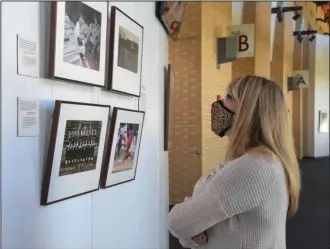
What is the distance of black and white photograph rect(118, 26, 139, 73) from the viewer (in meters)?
2.42

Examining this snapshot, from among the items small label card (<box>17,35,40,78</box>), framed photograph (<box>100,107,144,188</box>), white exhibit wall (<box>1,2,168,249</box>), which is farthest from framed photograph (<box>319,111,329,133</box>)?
small label card (<box>17,35,40,78</box>)

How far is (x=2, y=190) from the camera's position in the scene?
4.91ft

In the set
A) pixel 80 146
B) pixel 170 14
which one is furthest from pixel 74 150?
pixel 170 14

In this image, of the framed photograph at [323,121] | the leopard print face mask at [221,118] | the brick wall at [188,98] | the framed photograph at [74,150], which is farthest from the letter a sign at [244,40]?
the framed photograph at [323,121]

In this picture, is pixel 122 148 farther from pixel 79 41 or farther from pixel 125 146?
pixel 79 41

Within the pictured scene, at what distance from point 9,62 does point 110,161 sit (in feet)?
3.38

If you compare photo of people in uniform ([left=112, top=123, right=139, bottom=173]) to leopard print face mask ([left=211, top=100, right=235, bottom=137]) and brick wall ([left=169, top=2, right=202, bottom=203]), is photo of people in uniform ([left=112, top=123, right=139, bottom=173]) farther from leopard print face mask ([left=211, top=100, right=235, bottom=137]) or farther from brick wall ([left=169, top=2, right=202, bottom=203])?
brick wall ([left=169, top=2, right=202, bottom=203])

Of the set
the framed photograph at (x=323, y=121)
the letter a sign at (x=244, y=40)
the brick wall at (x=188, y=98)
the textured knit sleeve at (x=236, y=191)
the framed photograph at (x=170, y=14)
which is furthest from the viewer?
the framed photograph at (x=323, y=121)

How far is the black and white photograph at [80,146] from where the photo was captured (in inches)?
72.5

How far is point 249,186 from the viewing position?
150 cm

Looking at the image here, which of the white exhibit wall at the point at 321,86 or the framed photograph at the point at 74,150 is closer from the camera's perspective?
the framed photograph at the point at 74,150

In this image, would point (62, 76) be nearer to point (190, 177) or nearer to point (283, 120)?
point (283, 120)

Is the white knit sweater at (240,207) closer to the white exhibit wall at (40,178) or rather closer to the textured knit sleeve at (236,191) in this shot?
the textured knit sleeve at (236,191)

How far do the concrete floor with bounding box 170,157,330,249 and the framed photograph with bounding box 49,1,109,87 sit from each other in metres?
3.73
